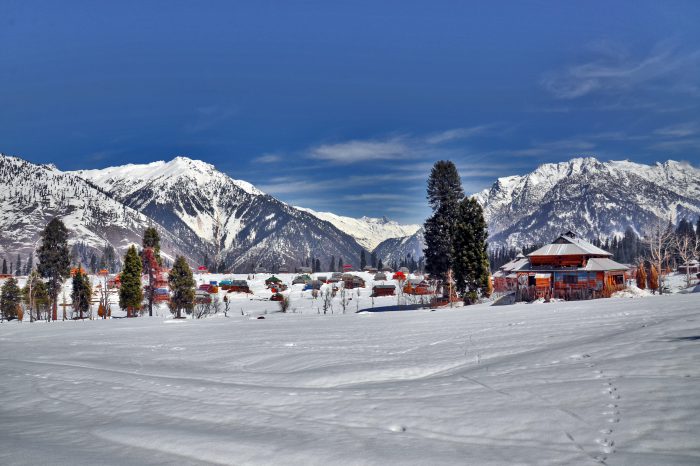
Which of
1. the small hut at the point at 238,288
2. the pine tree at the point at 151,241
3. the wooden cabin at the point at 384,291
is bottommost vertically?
the wooden cabin at the point at 384,291

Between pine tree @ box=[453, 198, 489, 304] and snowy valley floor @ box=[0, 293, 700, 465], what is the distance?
34273mm

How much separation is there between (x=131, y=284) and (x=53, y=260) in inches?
386

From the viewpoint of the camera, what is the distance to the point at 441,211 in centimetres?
6353

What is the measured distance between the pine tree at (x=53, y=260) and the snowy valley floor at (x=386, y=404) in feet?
157

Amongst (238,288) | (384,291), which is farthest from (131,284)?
(238,288)

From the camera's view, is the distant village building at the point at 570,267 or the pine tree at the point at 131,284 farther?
the pine tree at the point at 131,284

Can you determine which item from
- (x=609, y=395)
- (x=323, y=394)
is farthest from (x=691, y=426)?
(x=323, y=394)

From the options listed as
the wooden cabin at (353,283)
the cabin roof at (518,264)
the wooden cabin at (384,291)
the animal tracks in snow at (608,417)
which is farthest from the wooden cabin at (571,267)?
the wooden cabin at (353,283)

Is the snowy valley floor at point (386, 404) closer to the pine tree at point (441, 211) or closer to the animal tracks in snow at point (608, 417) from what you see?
the animal tracks in snow at point (608, 417)

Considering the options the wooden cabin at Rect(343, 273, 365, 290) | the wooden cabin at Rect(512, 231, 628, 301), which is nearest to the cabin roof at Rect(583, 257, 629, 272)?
the wooden cabin at Rect(512, 231, 628, 301)

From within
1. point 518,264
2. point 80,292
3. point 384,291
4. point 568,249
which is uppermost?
point 568,249

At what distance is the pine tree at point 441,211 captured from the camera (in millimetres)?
62062

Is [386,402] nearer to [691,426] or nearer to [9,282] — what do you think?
[691,426]

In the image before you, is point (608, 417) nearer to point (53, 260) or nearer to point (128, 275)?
point (128, 275)
